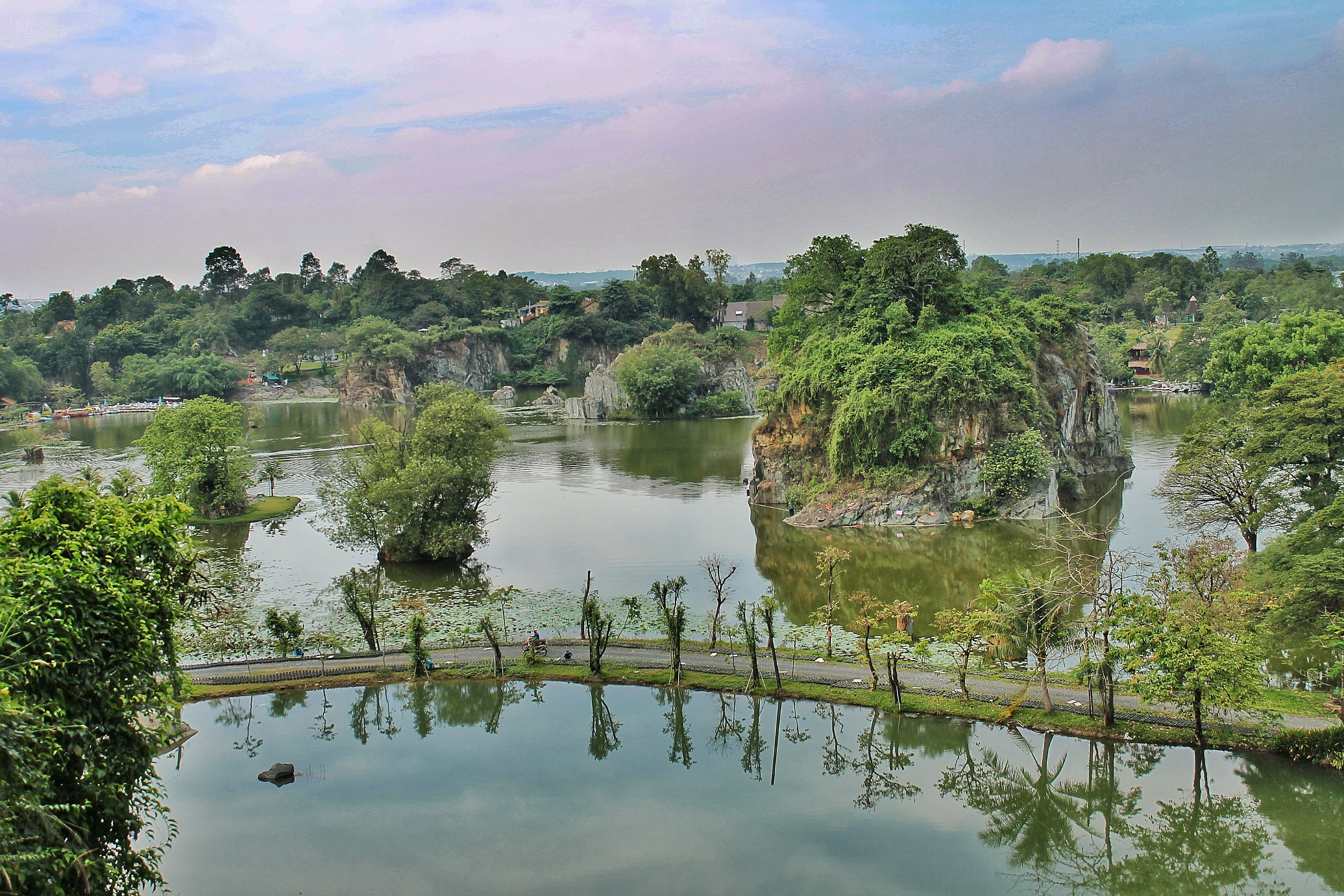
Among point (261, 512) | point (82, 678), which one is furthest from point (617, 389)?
point (82, 678)

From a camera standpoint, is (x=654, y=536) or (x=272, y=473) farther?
(x=272, y=473)

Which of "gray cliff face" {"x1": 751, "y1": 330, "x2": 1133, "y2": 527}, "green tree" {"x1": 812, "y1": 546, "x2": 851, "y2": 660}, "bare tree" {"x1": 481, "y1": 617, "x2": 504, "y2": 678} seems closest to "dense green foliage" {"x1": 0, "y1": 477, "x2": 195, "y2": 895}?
"bare tree" {"x1": 481, "y1": 617, "x2": 504, "y2": 678}

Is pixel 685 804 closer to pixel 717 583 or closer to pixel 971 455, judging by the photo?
pixel 717 583

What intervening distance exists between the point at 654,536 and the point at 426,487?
351 inches

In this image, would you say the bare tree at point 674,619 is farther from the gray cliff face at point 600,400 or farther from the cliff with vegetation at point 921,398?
the gray cliff face at point 600,400

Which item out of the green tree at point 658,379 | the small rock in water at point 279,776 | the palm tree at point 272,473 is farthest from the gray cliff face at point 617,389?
the small rock in water at point 279,776

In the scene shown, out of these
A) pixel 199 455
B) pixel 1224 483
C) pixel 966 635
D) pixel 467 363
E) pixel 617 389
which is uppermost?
pixel 467 363

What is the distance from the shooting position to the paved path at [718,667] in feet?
68.5

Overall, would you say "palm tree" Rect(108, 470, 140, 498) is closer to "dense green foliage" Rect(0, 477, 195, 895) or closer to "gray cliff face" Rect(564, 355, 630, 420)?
"dense green foliage" Rect(0, 477, 195, 895)

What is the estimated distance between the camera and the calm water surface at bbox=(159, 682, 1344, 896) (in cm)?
1506

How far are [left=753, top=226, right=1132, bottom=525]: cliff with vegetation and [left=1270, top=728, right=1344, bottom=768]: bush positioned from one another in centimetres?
1966

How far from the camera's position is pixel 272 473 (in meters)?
47.4

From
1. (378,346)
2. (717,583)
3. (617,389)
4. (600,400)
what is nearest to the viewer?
(717,583)

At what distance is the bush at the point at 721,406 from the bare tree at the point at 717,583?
43234mm
